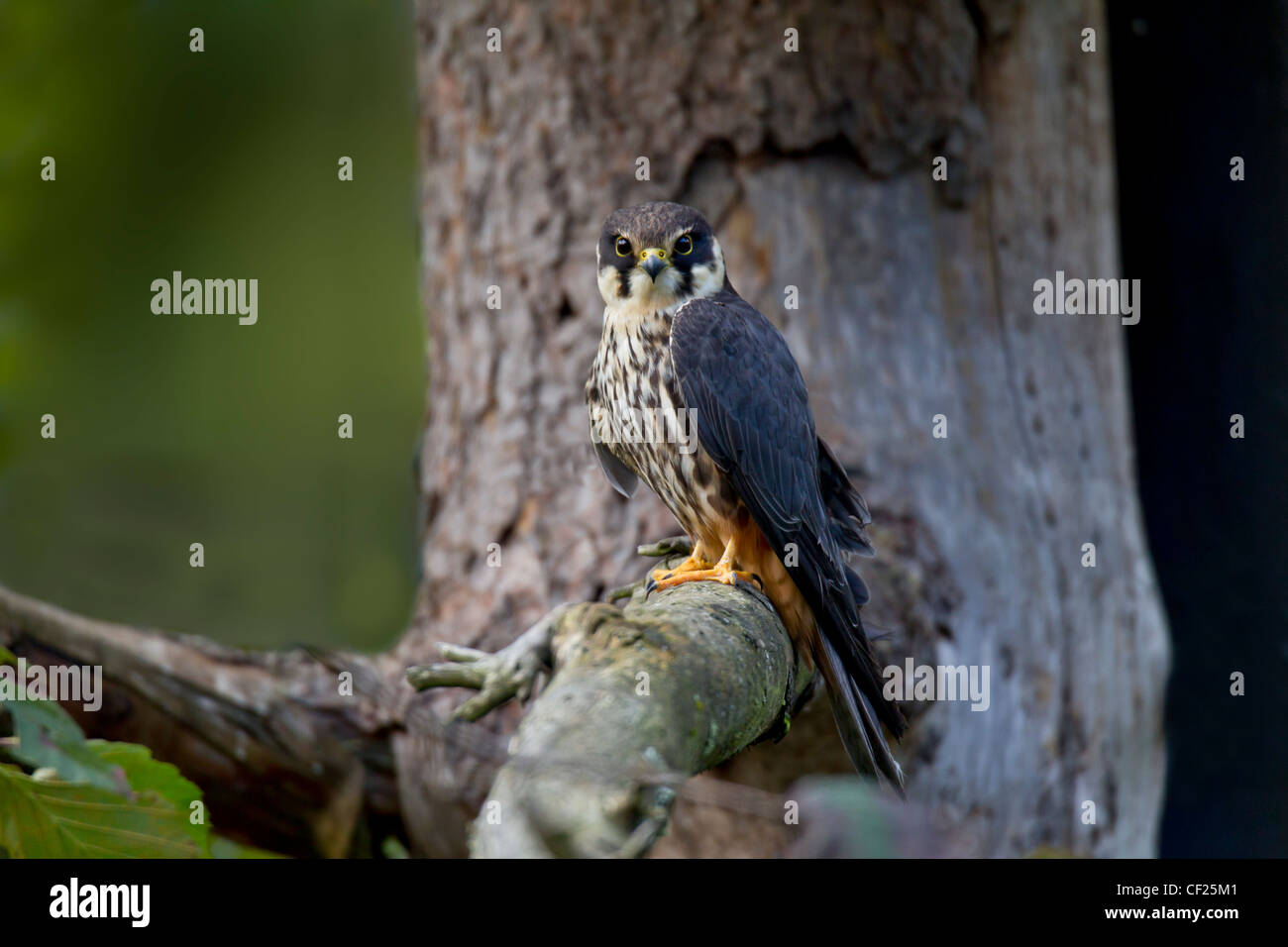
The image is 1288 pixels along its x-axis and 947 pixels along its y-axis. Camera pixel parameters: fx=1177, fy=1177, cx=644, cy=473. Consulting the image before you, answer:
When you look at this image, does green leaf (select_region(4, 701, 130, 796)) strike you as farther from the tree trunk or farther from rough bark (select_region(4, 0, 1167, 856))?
the tree trunk

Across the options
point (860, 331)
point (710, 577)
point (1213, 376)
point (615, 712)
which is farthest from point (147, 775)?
point (1213, 376)

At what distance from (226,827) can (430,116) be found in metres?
2.30

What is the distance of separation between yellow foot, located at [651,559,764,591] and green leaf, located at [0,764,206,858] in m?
1.46

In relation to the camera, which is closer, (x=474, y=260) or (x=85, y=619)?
(x=85, y=619)

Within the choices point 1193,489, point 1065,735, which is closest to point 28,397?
point 1065,735

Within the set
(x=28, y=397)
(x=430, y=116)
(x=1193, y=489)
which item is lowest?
(x=1193, y=489)

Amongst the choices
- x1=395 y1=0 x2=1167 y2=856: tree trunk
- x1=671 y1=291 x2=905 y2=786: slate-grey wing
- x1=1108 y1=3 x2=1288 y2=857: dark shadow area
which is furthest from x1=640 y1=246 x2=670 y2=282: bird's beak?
x1=1108 y1=3 x2=1288 y2=857: dark shadow area

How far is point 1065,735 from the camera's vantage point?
11.7ft

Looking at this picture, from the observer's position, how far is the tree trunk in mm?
3396

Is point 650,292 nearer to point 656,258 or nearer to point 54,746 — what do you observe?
point 656,258

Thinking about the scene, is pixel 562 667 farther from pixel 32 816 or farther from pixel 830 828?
pixel 32 816

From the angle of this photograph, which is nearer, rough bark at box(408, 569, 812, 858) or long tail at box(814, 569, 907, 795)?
rough bark at box(408, 569, 812, 858)

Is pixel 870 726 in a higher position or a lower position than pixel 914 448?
lower

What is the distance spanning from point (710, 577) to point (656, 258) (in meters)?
0.82
